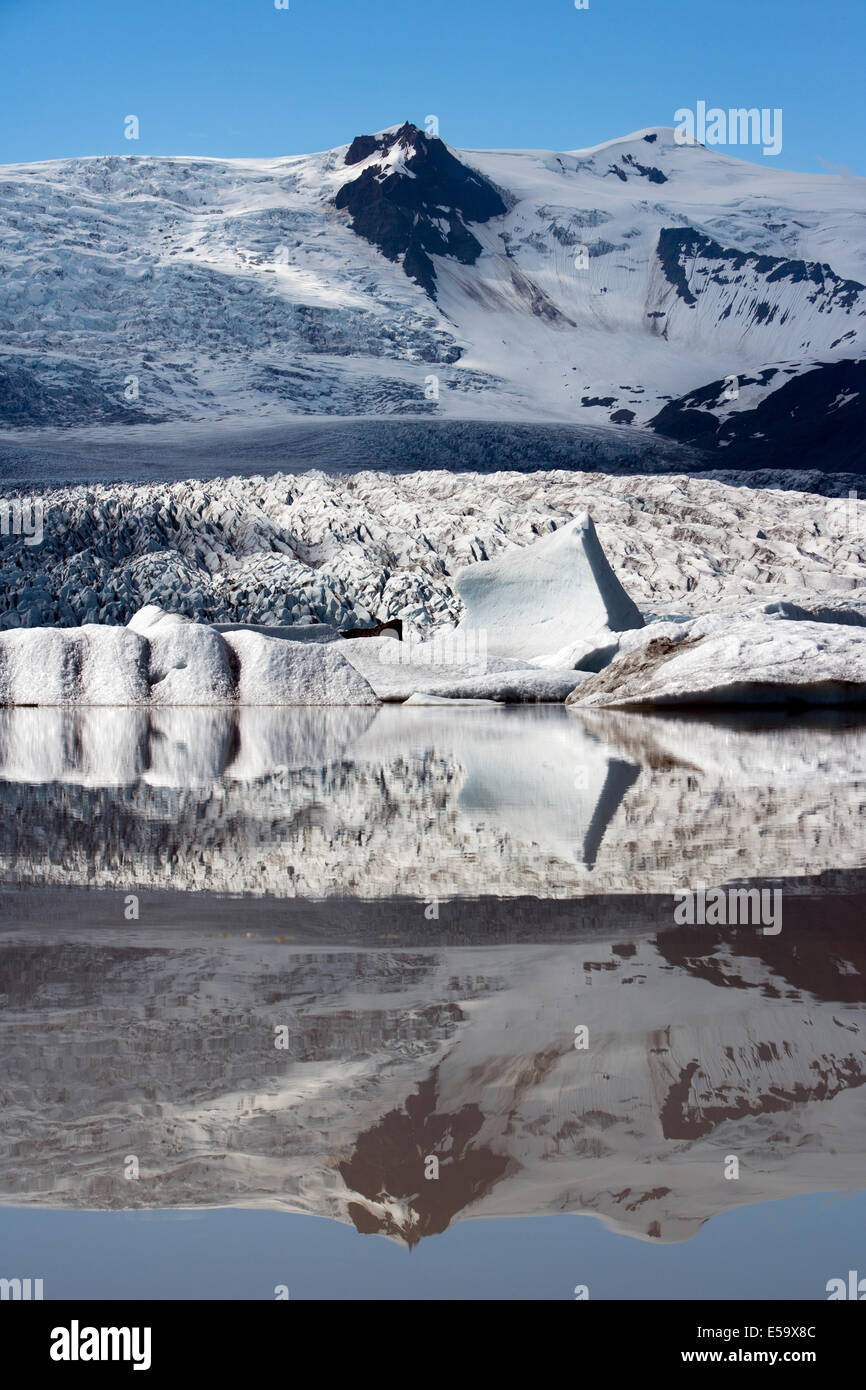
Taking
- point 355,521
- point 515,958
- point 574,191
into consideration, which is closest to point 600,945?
point 515,958

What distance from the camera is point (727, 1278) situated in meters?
1.11

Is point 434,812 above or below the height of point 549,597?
above

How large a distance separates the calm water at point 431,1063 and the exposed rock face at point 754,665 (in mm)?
6494

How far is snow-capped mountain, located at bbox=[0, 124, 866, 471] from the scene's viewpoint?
175 ft

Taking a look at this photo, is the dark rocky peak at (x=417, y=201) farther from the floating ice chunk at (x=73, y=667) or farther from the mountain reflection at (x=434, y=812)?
the mountain reflection at (x=434, y=812)

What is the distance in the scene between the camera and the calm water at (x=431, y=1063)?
3.80 ft

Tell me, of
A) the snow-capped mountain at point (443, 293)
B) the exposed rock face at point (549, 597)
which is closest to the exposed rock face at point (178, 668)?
the exposed rock face at point (549, 597)

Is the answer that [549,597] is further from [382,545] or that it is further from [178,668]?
[382,545]

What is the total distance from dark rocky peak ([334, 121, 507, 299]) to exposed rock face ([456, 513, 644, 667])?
5895cm

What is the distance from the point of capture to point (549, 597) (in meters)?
14.8

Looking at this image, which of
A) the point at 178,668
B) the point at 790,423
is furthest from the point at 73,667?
the point at 790,423

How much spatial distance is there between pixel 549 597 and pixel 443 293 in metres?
61.2

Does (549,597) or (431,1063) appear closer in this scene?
(431,1063)

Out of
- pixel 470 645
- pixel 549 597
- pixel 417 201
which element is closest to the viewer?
pixel 470 645
